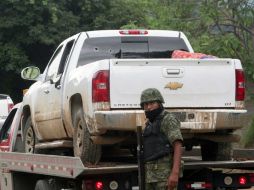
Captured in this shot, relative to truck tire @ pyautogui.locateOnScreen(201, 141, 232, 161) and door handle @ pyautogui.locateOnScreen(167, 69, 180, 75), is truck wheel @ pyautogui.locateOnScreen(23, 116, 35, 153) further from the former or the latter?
door handle @ pyautogui.locateOnScreen(167, 69, 180, 75)

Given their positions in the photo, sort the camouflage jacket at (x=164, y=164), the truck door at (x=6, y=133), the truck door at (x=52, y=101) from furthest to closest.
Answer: the truck door at (x=6, y=133)
the truck door at (x=52, y=101)
the camouflage jacket at (x=164, y=164)

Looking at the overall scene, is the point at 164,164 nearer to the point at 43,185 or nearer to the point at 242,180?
the point at 242,180

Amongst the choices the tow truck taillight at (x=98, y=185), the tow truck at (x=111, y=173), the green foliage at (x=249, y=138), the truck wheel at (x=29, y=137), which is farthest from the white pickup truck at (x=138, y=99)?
the green foliage at (x=249, y=138)

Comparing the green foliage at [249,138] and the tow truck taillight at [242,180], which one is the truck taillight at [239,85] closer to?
the tow truck taillight at [242,180]

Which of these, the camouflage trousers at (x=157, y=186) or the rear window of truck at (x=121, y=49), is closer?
the camouflage trousers at (x=157, y=186)

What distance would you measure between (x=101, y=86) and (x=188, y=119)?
106 cm

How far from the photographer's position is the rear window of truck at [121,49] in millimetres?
9953

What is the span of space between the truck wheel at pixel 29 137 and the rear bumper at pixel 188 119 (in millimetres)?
2942

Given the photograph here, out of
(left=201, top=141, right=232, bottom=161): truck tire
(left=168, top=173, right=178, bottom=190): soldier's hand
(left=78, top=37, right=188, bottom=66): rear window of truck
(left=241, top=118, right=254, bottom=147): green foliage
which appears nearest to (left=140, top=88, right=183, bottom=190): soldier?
(left=168, top=173, right=178, bottom=190): soldier's hand

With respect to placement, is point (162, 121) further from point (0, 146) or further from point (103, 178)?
point (0, 146)

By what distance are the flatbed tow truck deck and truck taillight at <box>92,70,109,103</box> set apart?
0.76m

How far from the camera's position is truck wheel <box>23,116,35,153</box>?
37.1 ft

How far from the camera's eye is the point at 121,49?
32.9 feet

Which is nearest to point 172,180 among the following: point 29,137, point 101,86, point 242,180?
point 101,86
